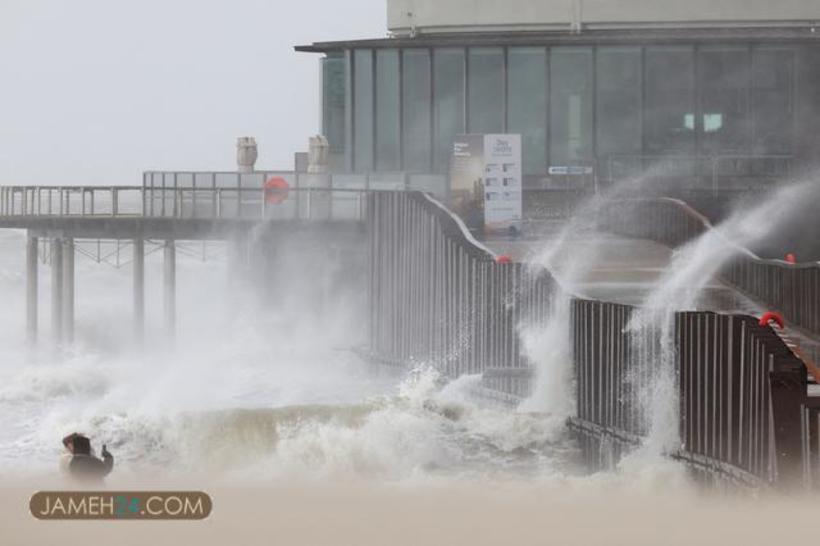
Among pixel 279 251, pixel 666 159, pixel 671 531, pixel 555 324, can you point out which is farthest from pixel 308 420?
pixel 666 159

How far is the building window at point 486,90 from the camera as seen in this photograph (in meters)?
64.5

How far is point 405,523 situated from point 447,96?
176 feet

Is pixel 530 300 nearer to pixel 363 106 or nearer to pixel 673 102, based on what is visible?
pixel 673 102

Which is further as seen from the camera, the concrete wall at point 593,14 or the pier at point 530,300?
the concrete wall at point 593,14

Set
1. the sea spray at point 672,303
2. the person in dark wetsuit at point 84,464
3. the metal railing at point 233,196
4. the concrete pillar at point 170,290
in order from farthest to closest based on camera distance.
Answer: the concrete pillar at point 170,290 → the metal railing at point 233,196 → the sea spray at point 672,303 → the person in dark wetsuit at point 84,464

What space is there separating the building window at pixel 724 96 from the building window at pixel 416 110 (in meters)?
8.69

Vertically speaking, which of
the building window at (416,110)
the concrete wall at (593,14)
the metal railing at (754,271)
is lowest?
the metal railing at (754,271)

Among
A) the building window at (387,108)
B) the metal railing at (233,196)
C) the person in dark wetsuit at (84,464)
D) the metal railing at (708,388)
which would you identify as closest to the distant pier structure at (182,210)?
the metal railing at (233,196)

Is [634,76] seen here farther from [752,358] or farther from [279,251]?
[752,358]

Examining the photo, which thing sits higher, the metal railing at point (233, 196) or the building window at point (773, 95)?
the building window at point (773, 95)

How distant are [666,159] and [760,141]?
3084mm

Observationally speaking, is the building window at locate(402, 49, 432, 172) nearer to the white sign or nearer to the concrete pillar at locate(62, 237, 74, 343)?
the concrete pillar at locate(62, 237, 74, 343)

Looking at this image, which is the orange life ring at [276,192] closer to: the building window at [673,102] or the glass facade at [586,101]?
the glass facade at [586,101]

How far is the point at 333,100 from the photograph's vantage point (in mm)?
69312
